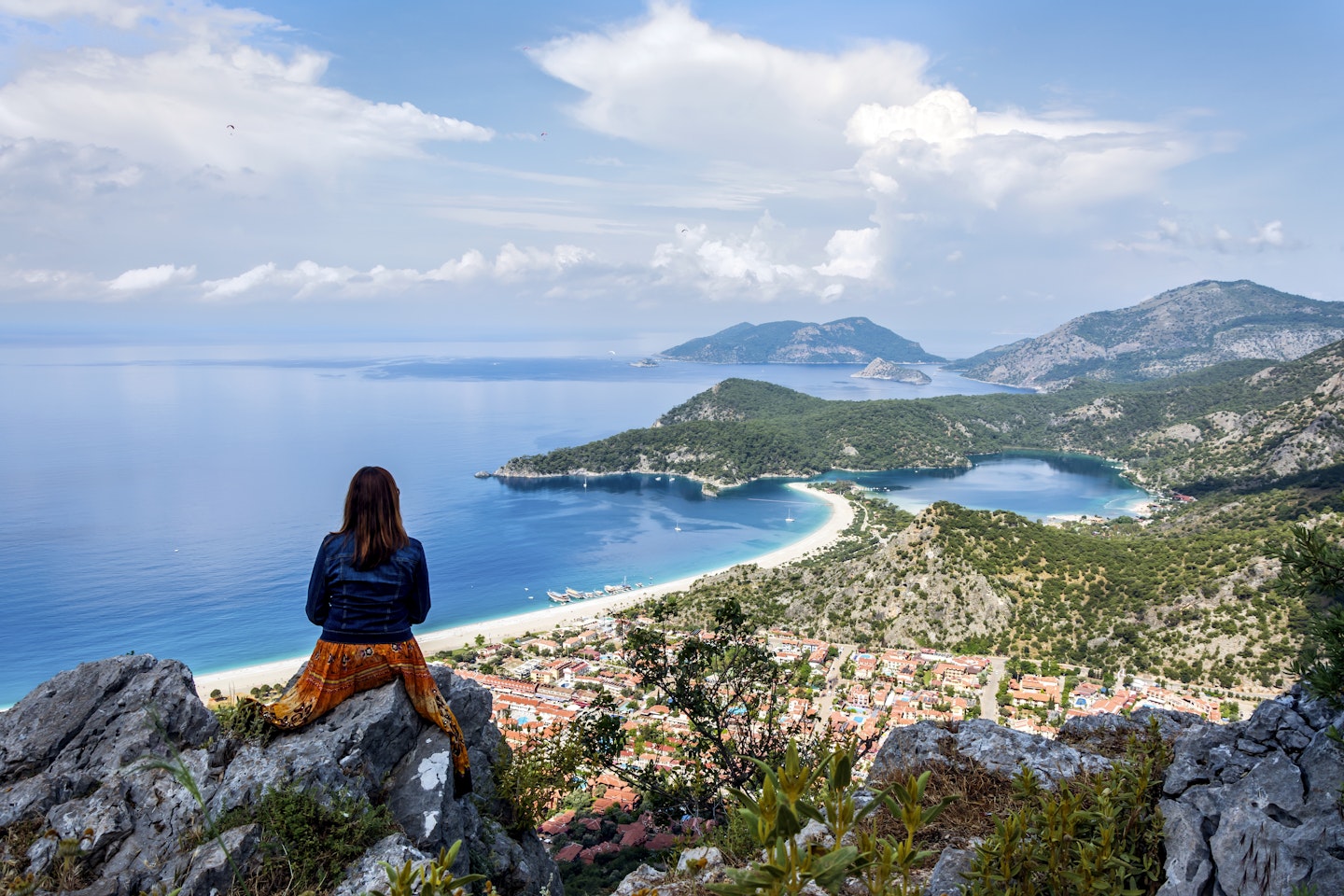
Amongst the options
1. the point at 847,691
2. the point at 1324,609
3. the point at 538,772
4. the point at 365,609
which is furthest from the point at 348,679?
the point at 847,691

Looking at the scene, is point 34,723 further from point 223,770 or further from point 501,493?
point 501,493

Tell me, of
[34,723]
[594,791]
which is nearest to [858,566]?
[594,791]

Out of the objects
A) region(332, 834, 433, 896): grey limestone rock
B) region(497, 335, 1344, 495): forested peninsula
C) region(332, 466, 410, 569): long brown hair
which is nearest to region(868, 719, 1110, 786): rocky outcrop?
region(332, 834, 433, 896): grey limestone rock

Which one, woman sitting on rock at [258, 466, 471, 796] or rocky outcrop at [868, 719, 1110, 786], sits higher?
woman sitting on rock at [258, 466, 471, 796]

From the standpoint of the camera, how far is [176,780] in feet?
12.6

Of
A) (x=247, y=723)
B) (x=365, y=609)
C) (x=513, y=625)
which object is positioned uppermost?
(x=365, y=609)

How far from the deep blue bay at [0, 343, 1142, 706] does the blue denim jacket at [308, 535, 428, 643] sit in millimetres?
38847

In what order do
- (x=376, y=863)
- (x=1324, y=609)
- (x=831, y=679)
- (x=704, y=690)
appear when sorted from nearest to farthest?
(x=1324, y=609) → (x=376, y=863) → (x=704, y=690) → (x=831, y=679)

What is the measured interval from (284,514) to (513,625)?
33.3 meters

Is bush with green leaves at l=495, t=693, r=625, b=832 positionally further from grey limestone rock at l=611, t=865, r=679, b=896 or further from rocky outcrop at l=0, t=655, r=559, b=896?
grey limestone rock at l=611, t=865, r=679, b=896

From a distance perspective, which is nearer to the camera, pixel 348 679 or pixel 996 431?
pixel 348 679

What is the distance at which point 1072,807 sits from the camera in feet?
8.31

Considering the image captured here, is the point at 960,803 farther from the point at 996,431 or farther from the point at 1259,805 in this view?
the point at 996,431

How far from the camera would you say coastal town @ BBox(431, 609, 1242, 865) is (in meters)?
21.2
